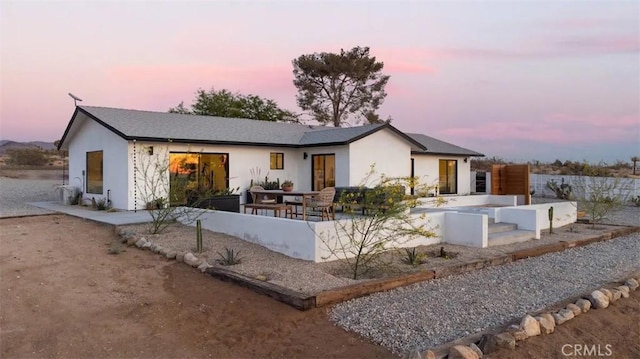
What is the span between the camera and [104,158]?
15.3 m

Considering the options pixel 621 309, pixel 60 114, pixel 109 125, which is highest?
pixel 60 114

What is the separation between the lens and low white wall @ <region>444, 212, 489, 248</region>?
9523mm

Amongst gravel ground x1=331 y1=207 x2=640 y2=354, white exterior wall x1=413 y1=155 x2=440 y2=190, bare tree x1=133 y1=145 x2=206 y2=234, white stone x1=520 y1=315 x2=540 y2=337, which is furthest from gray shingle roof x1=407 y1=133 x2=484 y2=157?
white stone x1=520 y1=315 x2=540 y2=337

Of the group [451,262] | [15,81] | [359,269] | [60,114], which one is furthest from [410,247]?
[60,114]

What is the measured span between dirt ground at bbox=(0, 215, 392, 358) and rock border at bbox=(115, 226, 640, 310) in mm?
137

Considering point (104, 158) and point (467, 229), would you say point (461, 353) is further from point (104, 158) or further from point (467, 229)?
point (104, 158)

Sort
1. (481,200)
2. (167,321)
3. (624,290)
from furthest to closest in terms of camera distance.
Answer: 1. (481,200)
2. (624,290)
3. (167,321)

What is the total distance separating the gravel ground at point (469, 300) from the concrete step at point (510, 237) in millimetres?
1070

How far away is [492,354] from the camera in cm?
428

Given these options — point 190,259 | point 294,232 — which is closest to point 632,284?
point 294,232

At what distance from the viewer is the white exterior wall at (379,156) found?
1659 centimetres

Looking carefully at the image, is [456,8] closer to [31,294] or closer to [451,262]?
[451,262]

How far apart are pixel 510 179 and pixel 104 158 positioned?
1705 cm

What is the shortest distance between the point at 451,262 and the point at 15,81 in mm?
16981
